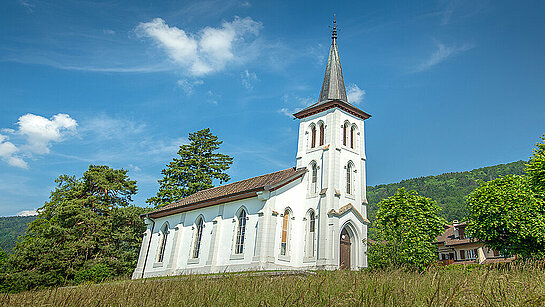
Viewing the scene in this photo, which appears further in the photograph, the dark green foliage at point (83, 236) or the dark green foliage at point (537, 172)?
the dark green foliage at point (83, 236)

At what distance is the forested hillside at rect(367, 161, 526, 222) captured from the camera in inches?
3610

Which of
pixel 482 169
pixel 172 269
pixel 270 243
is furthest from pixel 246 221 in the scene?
pixel 482 169

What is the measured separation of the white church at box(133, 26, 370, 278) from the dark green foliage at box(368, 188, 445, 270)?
3712mm

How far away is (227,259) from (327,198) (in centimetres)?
821

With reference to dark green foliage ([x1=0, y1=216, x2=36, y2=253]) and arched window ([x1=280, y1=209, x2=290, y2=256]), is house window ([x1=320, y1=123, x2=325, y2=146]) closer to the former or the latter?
arched window ([x1=280, y1=209, x2=290, y2=256])

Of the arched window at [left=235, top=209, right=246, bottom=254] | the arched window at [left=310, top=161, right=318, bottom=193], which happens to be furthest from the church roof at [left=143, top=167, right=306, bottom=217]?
the arched window at [left=235, top=209, right=246, bottom=254]

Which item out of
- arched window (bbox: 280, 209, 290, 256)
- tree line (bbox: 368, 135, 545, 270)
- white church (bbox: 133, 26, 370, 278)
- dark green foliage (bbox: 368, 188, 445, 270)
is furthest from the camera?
arched window (bbox: 280, 209, 290, 256)

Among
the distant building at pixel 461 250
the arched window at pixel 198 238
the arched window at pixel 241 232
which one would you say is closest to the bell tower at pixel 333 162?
the arched window at pixel 241 232

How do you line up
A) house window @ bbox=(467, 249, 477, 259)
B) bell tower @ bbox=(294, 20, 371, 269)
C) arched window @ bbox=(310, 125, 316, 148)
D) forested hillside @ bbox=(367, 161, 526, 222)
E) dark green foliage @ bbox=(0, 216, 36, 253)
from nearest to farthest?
1. bell tower @ bbox=(294, 20, 371, 269)
2. arched window @ bbox=(310, 125, 316, 148)
3. house window @ bbox=(467, 249, 477, 259)
4. forested hillside @ bbox=(367, 161, 526, 222)
5. dark green foliage @ bbox=(0, 216, 36, 253)

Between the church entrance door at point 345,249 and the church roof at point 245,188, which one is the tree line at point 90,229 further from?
the church entrance door at point 345,249

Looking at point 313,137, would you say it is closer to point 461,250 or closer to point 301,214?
point 301,214

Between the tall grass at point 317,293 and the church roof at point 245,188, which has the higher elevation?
the church roof at point 245,188

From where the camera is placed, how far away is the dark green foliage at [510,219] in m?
18.2

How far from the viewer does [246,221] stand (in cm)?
2548
